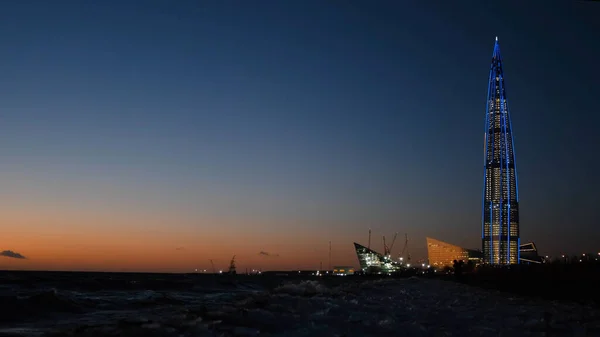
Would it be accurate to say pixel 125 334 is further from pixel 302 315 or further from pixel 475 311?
pixel 475 311

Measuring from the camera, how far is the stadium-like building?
186 m

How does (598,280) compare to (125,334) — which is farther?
(598,280)

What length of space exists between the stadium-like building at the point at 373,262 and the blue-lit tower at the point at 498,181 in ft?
111

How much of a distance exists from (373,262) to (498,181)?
174 ft

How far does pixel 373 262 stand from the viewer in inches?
7431

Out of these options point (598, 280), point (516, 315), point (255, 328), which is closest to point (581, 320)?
point (516, 315)

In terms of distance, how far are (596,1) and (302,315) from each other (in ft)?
21.7

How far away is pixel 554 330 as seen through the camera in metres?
7.81

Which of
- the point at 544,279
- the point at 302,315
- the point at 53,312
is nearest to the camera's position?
the point at 302,315

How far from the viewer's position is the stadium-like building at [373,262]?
186 m

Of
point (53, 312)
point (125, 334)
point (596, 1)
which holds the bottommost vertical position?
point (53, 312)

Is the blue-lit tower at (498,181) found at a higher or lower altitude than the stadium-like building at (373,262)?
higher

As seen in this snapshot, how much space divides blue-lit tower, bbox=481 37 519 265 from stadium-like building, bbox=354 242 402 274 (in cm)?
3396

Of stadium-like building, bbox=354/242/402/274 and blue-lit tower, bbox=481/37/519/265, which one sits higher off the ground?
blue-lit tower, bbox=481/37/519/265
